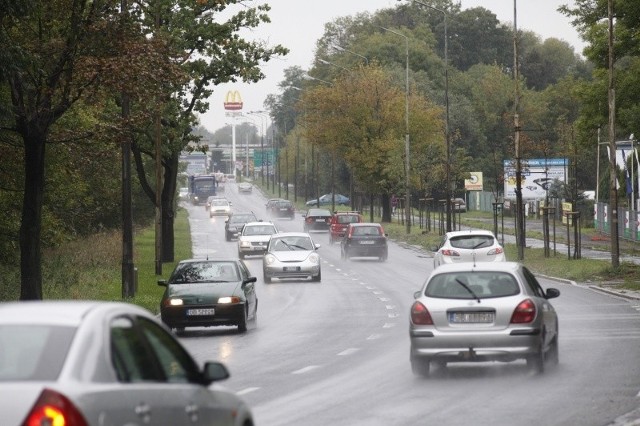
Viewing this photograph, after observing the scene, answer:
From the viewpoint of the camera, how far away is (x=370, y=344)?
24828 mm

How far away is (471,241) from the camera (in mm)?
42500

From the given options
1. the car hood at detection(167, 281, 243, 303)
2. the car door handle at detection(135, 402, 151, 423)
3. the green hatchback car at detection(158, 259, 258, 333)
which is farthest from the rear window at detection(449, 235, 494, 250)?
the car door handle at detection(135, 402, 151, 423)

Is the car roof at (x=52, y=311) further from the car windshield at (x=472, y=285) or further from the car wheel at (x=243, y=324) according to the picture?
the car wheel at (x=243, y=324)

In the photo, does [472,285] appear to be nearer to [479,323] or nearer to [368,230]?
[479,323]

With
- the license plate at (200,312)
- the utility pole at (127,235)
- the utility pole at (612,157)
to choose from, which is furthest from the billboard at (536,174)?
the license plate at (200,312)

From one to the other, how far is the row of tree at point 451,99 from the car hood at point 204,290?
24.7 meters

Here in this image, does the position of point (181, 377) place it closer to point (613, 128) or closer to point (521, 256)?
point (613, 128)

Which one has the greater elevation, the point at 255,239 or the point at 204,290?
the point at 204,290

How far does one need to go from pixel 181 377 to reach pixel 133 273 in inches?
1125

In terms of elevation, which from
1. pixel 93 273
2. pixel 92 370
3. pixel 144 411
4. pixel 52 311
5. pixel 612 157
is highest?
pixel 612 157

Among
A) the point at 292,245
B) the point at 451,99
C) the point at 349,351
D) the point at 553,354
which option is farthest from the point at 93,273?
the point at 451,99

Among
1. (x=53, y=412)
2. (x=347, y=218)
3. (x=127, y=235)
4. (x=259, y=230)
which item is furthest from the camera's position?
(x=347, y=218)

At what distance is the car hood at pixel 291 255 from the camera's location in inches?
1820

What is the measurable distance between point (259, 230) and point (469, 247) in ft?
73.1
